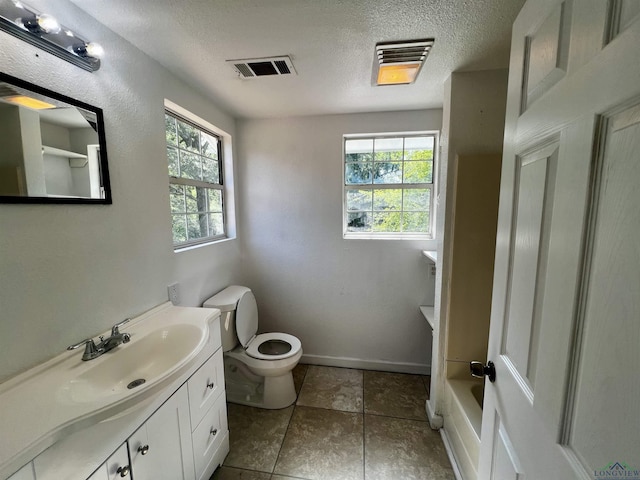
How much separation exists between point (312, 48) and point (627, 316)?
1.49 metres

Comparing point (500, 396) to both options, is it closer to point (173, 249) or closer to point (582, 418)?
point (582, 418)

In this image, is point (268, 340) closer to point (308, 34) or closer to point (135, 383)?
point (135, 383)

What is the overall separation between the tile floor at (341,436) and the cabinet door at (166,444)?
426 millimetres

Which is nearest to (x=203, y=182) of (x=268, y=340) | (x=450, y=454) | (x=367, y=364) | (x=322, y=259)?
(x=322, y=259)

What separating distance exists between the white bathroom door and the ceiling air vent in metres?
1.06

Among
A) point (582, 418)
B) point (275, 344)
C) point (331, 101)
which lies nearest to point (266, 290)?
point (275, 344)

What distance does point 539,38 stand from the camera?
66 cm

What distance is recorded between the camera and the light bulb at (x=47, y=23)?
2.88 ft

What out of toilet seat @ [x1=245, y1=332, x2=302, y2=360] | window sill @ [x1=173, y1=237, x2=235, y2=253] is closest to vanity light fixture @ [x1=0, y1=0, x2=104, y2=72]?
window sill @ [x1=173, y1=237, x2=235, y2=253]

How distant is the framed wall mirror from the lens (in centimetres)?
83

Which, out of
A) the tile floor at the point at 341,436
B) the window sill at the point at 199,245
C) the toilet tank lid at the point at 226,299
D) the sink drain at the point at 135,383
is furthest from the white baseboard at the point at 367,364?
the sink drain at the point at 135,383

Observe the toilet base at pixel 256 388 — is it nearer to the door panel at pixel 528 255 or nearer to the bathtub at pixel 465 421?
the bathtub at pixel 465 421

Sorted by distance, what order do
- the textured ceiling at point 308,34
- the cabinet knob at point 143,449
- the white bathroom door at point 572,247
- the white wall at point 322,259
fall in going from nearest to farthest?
the white bathroom door at point 572,247 → the cabinet knob at point 143,449 → the textured ceiling at point 308,34 → the white wall at point 322,259

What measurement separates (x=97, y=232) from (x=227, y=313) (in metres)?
0.97
